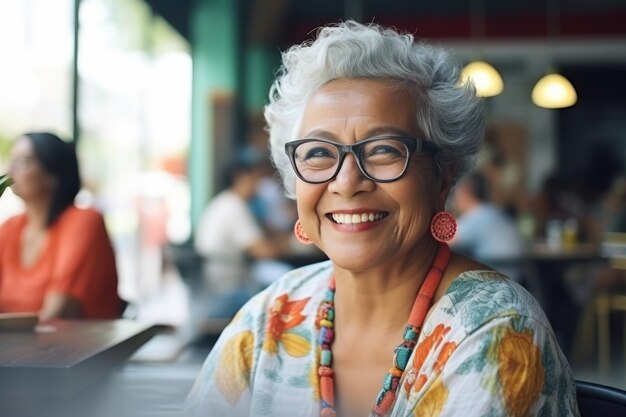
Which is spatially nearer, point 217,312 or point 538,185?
point 217,312

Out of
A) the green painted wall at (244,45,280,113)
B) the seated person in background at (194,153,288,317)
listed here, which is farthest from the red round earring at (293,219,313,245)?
the green painted wall at (244,45,280,113)

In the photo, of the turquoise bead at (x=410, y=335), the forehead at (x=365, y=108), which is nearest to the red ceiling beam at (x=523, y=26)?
the forehead at (x=365, y=108)

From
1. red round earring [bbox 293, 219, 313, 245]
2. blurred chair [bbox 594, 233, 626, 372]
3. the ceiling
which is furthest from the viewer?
the ceiling

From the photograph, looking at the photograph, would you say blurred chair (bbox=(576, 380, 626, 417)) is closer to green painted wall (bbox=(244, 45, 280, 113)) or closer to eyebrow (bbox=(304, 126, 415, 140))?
eyebrow (bbox=(304, 126, 415, 140))

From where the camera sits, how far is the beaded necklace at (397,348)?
1.42 meters

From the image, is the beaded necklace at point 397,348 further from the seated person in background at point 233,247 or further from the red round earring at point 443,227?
the seated person in background at point 233,247

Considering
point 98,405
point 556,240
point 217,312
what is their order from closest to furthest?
1. point 98,405
2. point 217,312
3. point 556,240

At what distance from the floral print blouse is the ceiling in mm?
8471

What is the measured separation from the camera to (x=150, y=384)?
155cm

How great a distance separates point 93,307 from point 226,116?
6743 mm

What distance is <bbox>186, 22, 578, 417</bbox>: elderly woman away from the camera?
141 centimetres

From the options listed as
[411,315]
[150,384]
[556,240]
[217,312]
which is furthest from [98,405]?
[556,240]

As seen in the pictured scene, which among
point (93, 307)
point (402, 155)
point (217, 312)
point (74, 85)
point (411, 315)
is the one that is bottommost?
point (217, 312)

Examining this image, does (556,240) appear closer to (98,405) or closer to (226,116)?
(226,116)
